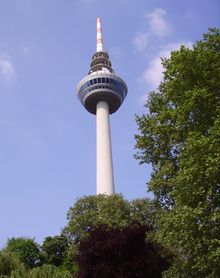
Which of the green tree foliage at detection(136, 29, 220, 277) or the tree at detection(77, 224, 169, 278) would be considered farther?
the tree at detection(77, 224, 169, 278)

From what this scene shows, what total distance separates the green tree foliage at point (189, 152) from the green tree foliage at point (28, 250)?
37.9 metres

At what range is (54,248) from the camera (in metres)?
61.8

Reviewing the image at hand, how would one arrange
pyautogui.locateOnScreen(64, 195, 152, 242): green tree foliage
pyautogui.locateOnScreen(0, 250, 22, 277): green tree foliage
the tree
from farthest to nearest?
pyautogui.locateOnScreen(64, 195, 152, 242): green tree foliage
pyautogui.locateOnScreen(0, 250, 22, 277): green tree foliage
the tree

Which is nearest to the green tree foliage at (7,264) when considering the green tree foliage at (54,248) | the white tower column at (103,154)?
the green tree foliage at (54,248)

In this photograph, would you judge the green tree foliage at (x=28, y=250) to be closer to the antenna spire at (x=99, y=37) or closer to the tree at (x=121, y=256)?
the tree at (x=121, y=256)

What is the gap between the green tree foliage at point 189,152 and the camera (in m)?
20.7

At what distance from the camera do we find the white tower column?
87250mm

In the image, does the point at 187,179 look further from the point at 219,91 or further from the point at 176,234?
the point at 219,91

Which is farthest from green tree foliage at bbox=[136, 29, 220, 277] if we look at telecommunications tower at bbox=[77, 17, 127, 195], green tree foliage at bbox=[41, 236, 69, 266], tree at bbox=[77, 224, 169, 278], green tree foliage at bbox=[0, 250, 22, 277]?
telecommunications tower at bbox=[77, 17, 127, 195]

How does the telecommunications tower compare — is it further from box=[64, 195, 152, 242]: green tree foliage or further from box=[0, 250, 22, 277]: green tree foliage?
box=[0, 250, 22, 277]: green tree foliage

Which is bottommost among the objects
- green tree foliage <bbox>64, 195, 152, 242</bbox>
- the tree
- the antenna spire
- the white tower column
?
the tree

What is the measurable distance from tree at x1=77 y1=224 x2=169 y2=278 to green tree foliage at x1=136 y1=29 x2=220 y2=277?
2.31 meters

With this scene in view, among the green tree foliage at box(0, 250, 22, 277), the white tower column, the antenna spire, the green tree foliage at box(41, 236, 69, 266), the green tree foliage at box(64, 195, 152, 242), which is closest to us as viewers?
the green tree foliage at box(0, 250, 22, 277)

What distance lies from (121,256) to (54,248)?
36.5 metres
